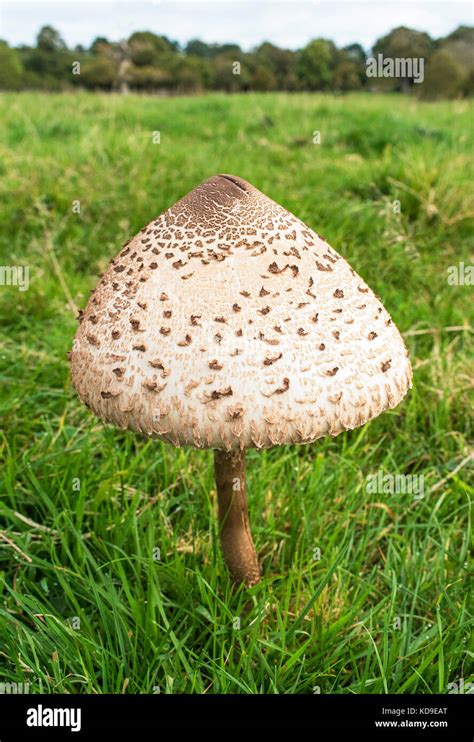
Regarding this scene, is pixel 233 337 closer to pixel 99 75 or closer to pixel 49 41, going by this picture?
pixel 99 75

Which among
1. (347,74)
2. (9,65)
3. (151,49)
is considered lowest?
(347,74)

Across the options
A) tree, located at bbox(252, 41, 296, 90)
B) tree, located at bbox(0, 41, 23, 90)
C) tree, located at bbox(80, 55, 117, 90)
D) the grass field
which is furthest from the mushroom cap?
tree, located at bbox(0, 41, 23, 90)

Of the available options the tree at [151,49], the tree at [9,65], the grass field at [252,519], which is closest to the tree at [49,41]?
the tree at [9,65]

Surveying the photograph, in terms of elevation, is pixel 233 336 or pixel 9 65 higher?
pixel 9 65

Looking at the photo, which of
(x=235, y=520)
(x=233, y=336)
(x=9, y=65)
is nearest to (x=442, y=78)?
(x=235, y=520)

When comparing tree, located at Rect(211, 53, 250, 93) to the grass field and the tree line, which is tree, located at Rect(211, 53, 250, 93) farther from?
the grass field

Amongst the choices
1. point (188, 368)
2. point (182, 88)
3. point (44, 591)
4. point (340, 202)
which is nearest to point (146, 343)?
point (188, 368)

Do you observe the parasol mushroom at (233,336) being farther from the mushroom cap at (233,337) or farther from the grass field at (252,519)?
the grass field at (252,519)
